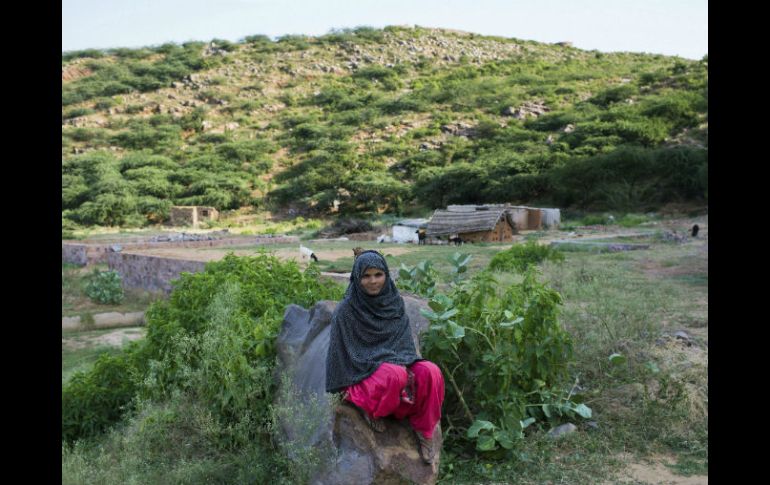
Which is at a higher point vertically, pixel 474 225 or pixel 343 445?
pixel 474 225

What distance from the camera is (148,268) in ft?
33.4

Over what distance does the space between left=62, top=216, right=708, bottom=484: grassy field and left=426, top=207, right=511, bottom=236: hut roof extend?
505 cm

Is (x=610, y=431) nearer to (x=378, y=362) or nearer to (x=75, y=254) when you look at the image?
(x=378, y=362)

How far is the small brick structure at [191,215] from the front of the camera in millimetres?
22456

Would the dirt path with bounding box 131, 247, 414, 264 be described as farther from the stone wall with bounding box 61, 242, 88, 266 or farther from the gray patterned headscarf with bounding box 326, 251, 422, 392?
the gray patterned headscarf with bounding box 326, 251, 422, 392

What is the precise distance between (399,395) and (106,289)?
8607mm

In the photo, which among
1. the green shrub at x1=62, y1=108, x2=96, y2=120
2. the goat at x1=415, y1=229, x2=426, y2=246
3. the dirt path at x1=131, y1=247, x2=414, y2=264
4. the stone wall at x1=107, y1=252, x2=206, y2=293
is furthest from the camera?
the green shrub at x1=62, y1=108, x2=96, y2=120

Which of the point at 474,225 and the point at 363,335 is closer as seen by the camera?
the point at 363,335

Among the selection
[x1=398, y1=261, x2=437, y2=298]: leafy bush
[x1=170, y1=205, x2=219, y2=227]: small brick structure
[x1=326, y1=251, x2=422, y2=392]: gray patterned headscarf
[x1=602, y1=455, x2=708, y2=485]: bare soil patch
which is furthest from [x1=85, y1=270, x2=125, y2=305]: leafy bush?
[x1=170, y1=205, x2=219, y2=227]: small brick structure

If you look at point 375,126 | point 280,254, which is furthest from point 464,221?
point 375,126

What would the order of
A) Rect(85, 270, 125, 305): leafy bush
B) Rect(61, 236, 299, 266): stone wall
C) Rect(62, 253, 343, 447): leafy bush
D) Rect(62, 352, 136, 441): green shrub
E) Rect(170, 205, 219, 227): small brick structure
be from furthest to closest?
Rect(170, 205, 219, 227): small brick structure < Rect(61, 236, 299, 266): stone wall < Rect(85, 270, 125, 305): leafy bush < Rect(62, 352, 136, 441): green shrub < Rect(62, 253, 343, 447): leafy bush

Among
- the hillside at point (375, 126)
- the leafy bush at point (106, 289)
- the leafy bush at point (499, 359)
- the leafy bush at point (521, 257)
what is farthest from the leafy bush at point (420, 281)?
the hillside at point (375, 126)

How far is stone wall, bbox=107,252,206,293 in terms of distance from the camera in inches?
371

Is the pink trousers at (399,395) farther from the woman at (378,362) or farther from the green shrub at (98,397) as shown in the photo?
the green shrub at (98,397)
